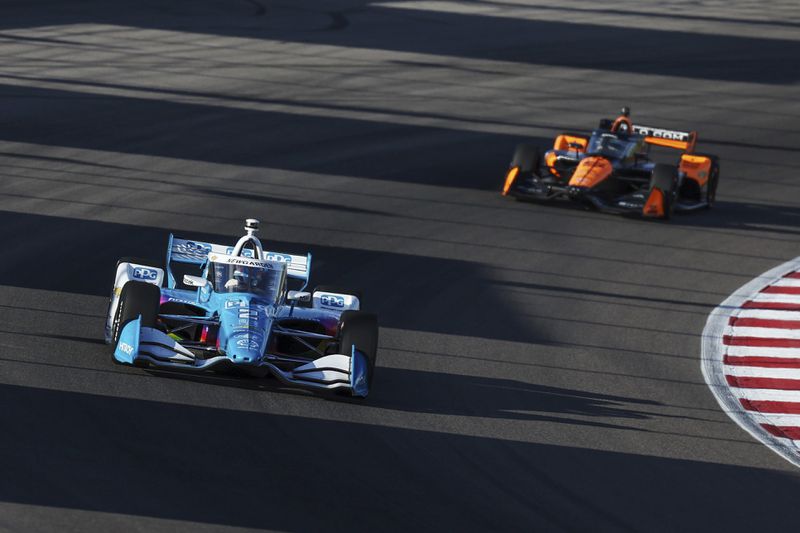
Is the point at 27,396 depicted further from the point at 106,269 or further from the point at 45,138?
the point at 45,138

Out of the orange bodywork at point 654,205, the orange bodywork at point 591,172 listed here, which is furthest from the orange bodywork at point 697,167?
the orange bodywork at point 591,172

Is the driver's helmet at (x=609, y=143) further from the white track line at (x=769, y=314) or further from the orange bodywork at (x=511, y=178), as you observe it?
the white track line at (x=769, y=314)

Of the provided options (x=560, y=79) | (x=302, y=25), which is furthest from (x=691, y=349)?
(x=302, y=25)

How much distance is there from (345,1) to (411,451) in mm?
30644

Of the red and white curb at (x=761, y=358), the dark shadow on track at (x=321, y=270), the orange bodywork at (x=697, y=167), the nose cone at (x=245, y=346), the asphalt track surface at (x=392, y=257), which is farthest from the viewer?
the orange bodywork at (x=697, y=167)

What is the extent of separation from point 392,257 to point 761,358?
16.0ft

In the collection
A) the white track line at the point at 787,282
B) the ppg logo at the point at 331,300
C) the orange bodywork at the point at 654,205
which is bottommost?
the ppg logo at the point at 331,300

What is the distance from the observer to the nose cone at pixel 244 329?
12.0 m

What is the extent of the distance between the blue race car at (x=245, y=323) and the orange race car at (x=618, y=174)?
7991 mm

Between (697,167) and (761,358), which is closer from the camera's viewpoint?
(761,358)

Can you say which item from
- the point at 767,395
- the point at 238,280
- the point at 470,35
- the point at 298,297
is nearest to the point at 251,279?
the point at 238,280

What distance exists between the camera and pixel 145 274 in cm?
1350

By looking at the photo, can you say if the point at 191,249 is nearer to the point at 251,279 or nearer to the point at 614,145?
the point at 251,279

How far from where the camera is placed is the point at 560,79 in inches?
1259
